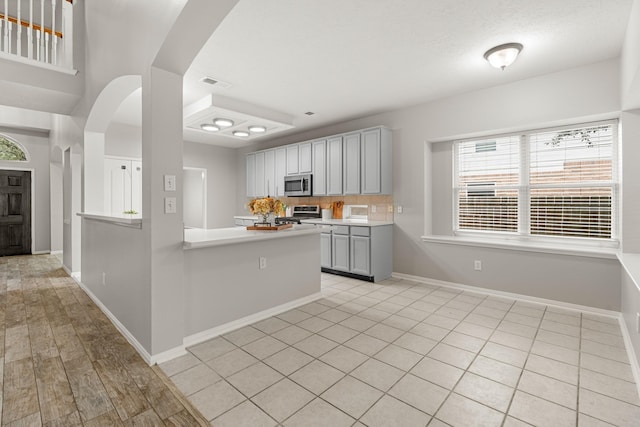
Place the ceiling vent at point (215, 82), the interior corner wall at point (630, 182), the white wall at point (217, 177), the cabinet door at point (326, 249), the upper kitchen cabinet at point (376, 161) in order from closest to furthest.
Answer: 1. the interior corner wall at point (630, 182)
2. the ceiling vent at point (215, 82)
3. the upper kitchen cabinet at point (376, 161)
4. the cabinet door at point (326, 249)
5. the white wall at point (217, 177)

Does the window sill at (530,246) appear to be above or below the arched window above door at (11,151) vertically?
below

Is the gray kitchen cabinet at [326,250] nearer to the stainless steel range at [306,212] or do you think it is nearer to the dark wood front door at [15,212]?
the stainless steel range at [306,212]

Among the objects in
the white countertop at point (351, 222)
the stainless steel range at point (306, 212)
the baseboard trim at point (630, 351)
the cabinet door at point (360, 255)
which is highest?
the stainless steel range at point (306, 212)

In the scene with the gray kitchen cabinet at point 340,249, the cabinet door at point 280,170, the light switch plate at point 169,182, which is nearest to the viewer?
the light switch plate at point 169,182

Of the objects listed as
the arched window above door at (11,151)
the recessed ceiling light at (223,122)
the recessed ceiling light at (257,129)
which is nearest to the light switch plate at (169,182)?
the recessed ceiling light at (223,122)

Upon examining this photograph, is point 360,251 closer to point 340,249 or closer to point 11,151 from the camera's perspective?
point 340,249

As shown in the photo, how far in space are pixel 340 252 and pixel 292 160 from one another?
2.16 m

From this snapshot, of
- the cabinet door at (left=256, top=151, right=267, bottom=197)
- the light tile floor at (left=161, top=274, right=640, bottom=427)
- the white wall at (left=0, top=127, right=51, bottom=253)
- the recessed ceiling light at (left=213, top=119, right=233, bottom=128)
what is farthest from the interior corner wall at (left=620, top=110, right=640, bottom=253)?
the white wall at (left=0, top=127, right=51, bottom=253)

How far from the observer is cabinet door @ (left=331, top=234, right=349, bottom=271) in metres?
4.85

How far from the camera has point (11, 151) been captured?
264 inches

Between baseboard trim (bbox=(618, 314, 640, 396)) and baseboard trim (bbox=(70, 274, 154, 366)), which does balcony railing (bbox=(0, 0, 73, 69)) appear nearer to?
baseboard trim (bbox=(70, 274, 154, 366))

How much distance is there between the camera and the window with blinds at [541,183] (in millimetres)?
3463

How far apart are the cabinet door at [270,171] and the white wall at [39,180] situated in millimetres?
5067

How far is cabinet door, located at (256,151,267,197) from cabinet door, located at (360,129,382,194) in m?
2.61
